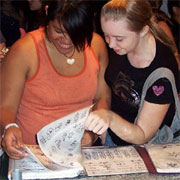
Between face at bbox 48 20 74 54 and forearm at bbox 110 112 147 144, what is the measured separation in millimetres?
334

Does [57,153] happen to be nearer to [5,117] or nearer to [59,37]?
[5,117]

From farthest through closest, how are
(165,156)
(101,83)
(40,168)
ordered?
1. (101,83)
2. (165,156)
3. (40,168)

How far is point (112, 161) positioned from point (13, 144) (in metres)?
0.34

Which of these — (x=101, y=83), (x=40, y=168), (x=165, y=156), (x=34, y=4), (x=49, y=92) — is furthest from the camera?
(x=34, y=4)

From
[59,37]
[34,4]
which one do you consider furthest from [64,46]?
[34,4]

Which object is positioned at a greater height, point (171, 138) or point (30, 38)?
point (30, 38)

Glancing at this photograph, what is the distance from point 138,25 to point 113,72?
263 mm

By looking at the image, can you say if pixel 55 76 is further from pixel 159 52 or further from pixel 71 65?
pixel 159 52

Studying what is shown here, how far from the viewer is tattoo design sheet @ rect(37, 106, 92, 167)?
130cm

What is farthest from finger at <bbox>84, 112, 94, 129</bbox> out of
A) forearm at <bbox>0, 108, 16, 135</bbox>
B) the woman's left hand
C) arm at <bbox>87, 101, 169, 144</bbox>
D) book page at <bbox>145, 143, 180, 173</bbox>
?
forearm at <bbox>0, 108, 16, 135</bbox>

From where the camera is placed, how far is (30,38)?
1.69m

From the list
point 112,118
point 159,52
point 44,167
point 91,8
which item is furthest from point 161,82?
point 44,167

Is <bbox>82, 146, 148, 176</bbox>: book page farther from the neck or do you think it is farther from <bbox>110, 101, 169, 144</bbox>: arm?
the neck

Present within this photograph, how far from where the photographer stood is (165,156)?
4.81 ft
